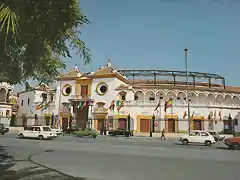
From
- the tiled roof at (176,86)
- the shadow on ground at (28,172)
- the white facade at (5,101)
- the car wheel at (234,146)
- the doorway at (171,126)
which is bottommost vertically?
the car wheel at (234,146)

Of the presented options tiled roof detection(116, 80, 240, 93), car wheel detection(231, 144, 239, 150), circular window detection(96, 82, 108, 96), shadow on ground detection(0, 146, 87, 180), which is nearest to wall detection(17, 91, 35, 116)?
circular window detection(96, 82, 108, 96)

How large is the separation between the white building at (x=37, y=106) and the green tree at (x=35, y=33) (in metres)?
41.7

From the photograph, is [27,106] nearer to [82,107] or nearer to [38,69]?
[82,107]

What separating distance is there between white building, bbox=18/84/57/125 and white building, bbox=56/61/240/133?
2928mm

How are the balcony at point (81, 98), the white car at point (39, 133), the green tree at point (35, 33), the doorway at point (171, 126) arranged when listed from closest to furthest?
the green tree at point (35, 33) → the white car at point (39, 133) → the doorway at point (171, 126) → the balcony at point (81, 98)

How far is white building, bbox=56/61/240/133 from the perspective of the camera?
42.7 metres

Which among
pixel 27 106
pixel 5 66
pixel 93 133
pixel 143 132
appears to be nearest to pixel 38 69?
pixel 5 66

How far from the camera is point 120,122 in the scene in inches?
1721

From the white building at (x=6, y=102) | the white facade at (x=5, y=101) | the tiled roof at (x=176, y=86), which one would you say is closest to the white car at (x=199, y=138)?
the tiled roof at (x=176, y=86)

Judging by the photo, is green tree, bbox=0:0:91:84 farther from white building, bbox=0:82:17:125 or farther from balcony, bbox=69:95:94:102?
white building, bbox=0:82:17:125

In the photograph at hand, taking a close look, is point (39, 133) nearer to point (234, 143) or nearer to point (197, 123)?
point (234, 143)

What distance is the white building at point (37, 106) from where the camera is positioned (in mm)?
48812

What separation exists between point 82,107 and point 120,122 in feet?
26.0

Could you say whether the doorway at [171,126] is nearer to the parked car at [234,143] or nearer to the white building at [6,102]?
the parked car at [234,143]
